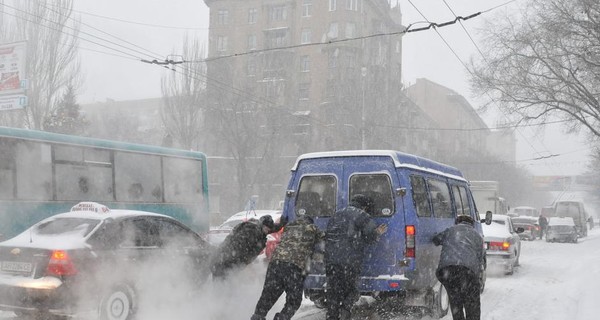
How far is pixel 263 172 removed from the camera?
122 feet

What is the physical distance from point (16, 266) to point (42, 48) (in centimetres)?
2597

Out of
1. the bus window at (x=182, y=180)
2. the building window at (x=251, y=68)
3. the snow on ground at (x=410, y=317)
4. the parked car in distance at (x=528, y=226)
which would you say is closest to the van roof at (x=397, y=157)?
the snow on ground at (x=410, y=317)

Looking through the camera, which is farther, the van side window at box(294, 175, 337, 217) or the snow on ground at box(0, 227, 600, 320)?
the snow on ground at box(0, 227, 600, 320)

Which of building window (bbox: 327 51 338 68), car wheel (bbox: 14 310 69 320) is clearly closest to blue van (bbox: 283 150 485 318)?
car wheel (bbox: 14 310 69 320)

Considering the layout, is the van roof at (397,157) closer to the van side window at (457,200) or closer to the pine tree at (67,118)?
the van side window at (457,200)

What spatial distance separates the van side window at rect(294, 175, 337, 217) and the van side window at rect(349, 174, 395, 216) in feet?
1.01

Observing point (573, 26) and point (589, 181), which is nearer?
point (573, 26)

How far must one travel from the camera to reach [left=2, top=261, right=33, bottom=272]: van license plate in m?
6.33

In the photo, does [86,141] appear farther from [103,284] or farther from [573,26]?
[573,26]

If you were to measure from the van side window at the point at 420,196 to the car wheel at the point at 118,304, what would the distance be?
145 inches

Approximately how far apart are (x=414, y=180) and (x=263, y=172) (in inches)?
1198

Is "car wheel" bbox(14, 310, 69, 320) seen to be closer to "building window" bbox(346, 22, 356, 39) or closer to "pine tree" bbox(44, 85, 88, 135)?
"pine tree" bbox(44, 85, 88, 135)

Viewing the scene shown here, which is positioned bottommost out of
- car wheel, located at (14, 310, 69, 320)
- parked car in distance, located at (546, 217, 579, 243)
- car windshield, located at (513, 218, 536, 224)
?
parked car in distance, located at (546, 217, 579, 243)

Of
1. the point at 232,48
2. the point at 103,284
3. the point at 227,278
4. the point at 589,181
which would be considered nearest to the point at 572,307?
the point at 227,278
